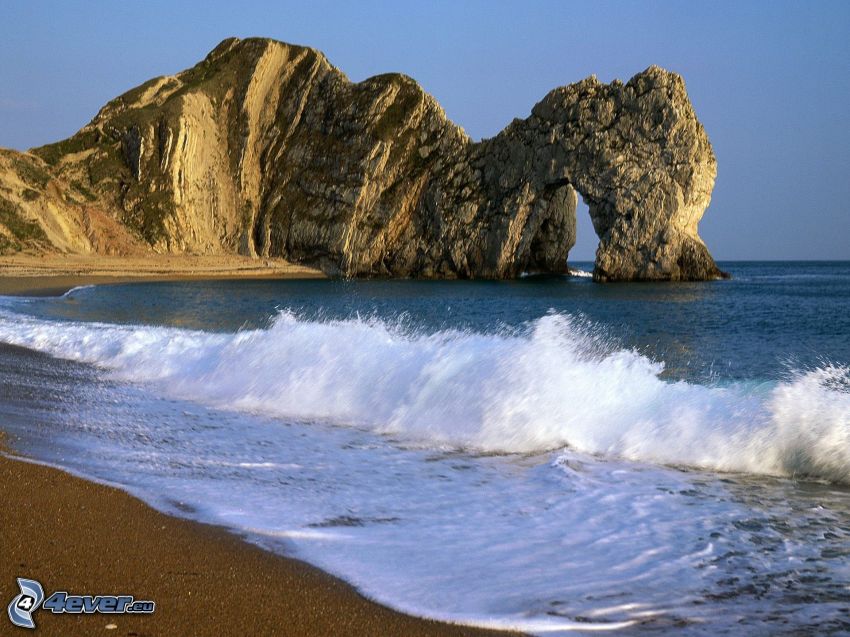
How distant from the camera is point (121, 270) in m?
72.8

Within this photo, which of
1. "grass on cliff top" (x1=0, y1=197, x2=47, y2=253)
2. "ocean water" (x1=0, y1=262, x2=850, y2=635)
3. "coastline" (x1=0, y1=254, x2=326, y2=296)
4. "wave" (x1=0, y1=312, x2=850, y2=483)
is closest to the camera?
"ocean water" (x1=0, y1=262, x2=850, y2=635)

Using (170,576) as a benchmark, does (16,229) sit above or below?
above


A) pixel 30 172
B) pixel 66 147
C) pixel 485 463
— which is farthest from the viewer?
pixel 66 147

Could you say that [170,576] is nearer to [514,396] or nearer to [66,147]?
[514,396]

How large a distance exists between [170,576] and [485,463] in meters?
4.28

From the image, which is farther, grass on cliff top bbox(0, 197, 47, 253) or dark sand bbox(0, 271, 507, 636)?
grass on cliff top bbox(0, 197, 47, 253)

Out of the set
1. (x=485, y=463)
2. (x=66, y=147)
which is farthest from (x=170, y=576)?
(x=66, y=147)

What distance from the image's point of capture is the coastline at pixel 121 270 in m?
54.6

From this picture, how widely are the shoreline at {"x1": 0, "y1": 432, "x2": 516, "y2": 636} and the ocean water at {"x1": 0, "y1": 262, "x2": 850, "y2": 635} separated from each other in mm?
225

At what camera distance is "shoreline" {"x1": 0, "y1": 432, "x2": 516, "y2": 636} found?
414cm

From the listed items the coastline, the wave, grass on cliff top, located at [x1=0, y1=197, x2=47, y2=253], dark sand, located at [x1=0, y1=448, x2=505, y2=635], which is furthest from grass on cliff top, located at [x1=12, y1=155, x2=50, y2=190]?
dark sand, located at [x1=0, y1=448, x2=505, y2=635]

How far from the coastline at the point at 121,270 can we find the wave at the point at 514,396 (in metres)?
34.0

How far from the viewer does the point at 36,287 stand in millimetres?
49406

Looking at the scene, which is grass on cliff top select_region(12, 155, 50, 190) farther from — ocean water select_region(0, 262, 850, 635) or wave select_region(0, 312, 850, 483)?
wave select_region(0, 312, 850, 483)
